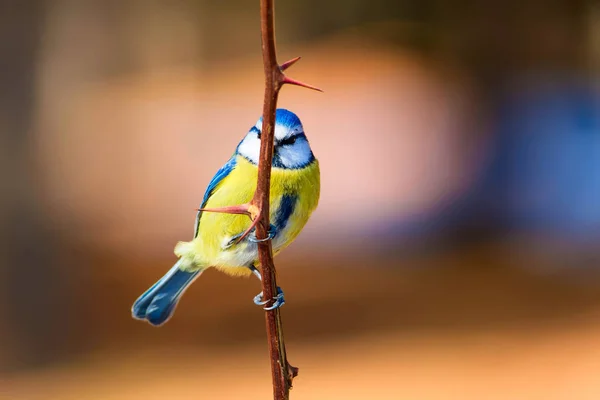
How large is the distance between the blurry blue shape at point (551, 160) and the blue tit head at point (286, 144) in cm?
453

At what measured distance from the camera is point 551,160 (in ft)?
17.0

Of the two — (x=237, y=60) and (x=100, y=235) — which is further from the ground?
(x=237, y=60)

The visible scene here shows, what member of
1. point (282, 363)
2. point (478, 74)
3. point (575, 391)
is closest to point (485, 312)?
point (575, 391)

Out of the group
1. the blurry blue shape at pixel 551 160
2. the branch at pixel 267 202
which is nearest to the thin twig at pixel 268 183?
the branch at pixel 267 202

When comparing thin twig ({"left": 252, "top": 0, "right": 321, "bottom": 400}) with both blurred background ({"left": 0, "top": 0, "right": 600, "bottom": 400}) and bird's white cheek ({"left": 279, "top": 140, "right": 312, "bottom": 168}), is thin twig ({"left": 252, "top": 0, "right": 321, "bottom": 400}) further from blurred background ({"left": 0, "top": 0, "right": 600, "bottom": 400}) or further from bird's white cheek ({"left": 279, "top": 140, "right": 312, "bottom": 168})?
blurred background ({"left": 0, "top": 0, "right": 600, "bottom": 400})

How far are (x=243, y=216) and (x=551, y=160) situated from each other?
472 cm

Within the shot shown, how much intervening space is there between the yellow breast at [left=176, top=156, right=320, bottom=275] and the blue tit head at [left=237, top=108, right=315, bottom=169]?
11 mm

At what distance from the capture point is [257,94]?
4.48m

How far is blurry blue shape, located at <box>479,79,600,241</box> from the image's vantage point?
16.9ft

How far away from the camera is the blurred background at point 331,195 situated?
12.6 feet

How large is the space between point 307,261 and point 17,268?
1794 millimetres

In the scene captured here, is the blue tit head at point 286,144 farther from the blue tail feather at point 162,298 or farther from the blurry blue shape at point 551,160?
the blurry blue shape at point 551,160

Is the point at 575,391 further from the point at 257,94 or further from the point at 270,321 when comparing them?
the point at 270,321

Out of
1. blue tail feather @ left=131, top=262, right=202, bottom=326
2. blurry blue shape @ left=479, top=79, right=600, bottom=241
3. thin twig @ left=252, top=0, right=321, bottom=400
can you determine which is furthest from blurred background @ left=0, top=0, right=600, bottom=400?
thin twig @ left=252, top=0, right=321, bottom=400
